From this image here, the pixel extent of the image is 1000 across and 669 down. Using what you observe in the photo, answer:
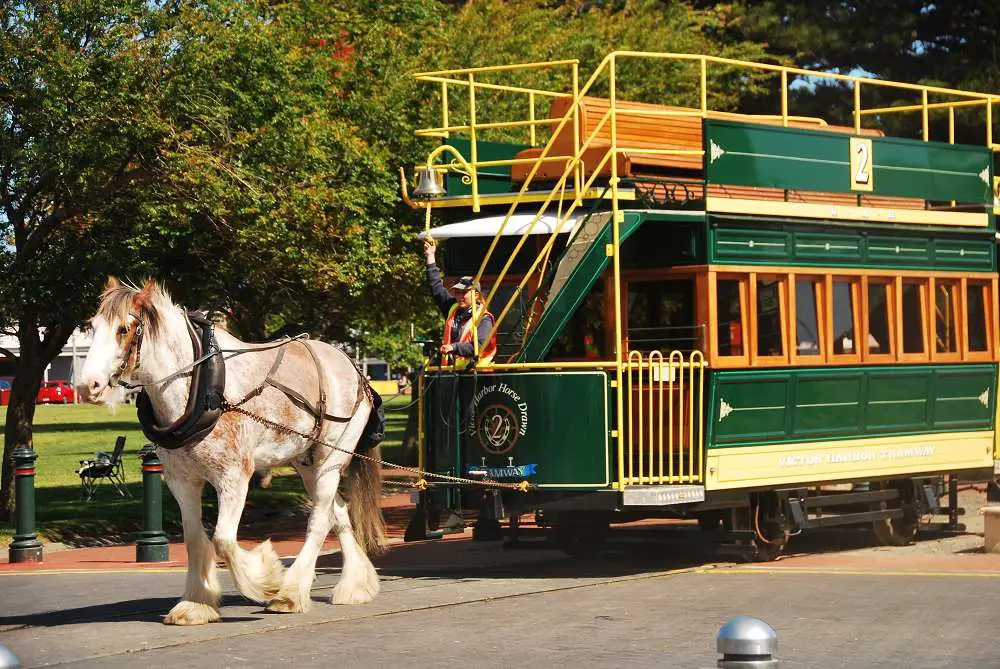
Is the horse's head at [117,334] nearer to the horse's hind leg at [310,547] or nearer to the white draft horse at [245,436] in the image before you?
the white draft horse at [245,436]

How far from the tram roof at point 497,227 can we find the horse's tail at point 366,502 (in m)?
2.13

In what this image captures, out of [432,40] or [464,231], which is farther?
[432,40]

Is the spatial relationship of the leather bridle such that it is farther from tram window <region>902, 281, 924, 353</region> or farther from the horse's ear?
tram window <region>902, 281, 924, 353</region>

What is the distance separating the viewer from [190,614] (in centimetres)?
1088

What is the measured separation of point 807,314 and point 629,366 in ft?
7.00

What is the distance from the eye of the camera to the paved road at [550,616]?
9617mm

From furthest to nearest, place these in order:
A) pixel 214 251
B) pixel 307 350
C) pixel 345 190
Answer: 1. pixel 214 251
2. pixel 345 190
3. pixel 307 350

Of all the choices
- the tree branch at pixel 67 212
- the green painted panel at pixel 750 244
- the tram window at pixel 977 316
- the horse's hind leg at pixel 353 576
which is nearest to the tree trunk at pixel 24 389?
the tree branch at pixel 67 212

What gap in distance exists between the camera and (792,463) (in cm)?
1441

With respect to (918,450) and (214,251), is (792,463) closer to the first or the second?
(918,450)

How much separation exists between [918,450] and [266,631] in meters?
7.39

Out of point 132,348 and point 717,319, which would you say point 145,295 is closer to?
point 132,348

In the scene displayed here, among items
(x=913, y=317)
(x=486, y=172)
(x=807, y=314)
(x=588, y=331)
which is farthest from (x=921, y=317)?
(x=486, y=172)

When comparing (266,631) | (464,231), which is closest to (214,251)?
(464,231)
